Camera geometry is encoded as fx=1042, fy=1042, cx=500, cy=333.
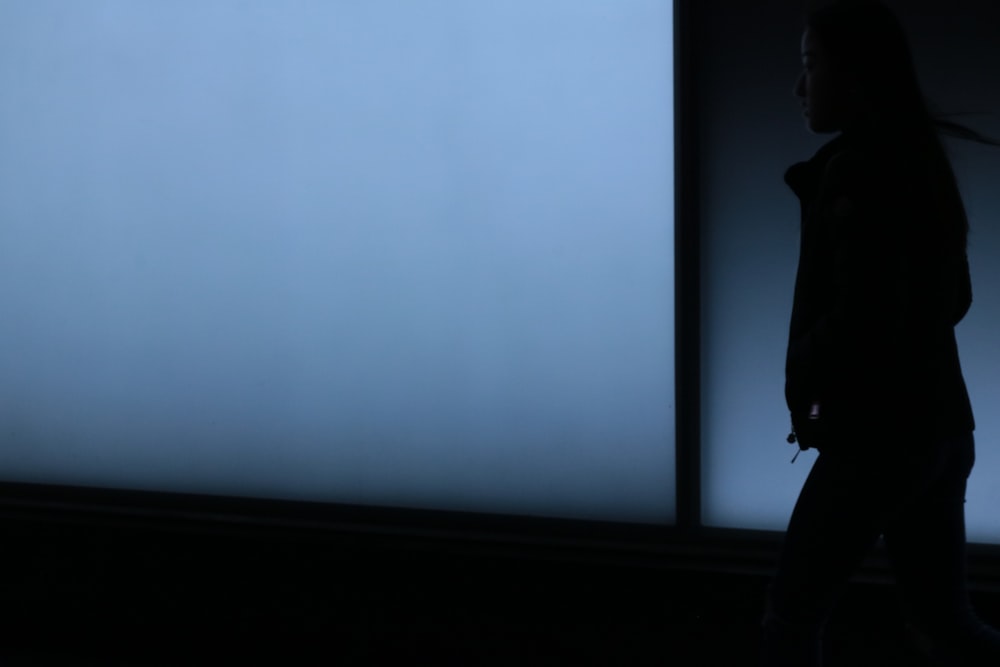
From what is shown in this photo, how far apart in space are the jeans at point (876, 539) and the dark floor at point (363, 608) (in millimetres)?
922

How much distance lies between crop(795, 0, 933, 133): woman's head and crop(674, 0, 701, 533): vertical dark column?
3.56 ft

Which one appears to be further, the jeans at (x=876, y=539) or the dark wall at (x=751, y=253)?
the dark wall at (x=751, y=253)

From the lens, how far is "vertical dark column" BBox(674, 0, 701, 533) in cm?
307

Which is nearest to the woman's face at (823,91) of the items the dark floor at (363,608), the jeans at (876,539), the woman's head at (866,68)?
the woman's head at (866,68)

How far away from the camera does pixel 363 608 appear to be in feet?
11.1

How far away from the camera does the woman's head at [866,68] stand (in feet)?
6.40

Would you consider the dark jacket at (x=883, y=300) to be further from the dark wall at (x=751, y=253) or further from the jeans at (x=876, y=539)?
the dark wall at (x=751, y=253)

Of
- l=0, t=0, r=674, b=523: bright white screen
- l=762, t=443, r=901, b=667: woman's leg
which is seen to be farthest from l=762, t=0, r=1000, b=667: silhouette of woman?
l=0, t=0, r=674, b=523: bright white screen

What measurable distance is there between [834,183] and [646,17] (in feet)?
4.47

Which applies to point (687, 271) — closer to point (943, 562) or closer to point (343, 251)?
point (343, 251)

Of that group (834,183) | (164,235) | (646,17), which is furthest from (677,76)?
(164,235)

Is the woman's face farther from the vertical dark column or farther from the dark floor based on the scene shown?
the dark floor

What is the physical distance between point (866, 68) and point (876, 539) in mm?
886

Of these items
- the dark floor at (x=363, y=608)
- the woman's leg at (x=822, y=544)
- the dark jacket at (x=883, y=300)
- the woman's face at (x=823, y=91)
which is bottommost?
the dark floor at (x=363, y=608)
